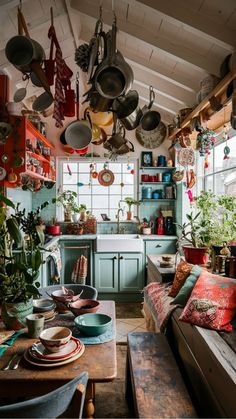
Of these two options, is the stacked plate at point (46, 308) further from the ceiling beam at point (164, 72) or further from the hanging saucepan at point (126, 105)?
the ceiling beam at point (164, 72)

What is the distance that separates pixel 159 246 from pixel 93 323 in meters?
3.03

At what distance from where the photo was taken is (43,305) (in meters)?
1.88

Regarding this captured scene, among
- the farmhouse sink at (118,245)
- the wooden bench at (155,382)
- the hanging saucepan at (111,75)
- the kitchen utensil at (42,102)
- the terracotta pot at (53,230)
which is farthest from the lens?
the terracotta pot at (53,230)

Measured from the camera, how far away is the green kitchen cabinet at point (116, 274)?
4469 mm

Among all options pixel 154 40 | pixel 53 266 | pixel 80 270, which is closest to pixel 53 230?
pixel 53 266

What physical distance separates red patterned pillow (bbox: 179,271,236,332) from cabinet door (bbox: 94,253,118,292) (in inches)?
94.6

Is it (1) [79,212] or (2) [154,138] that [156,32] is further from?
(1) [79,212]

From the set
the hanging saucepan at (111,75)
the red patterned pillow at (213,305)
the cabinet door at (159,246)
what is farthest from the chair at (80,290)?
the cabinet door at (159,246)

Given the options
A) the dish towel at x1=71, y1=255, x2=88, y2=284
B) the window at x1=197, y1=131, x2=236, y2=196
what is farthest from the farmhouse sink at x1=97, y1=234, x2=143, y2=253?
the window at x1=197, y1=131, x2=236, y2=196

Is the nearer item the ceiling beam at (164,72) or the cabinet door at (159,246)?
the ceiling beam at (164,72)

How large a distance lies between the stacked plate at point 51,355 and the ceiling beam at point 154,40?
2693 millimetres

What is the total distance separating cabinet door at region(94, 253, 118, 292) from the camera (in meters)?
4.47

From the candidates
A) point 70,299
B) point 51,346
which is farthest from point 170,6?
point 51,346

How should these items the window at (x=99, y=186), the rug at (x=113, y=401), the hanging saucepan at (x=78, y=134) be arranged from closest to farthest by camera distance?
1. the rug at (x=113, y=401)
2. the hanging saucepan at (x=78, y=134)
3. the window at (x=99, y=186)
